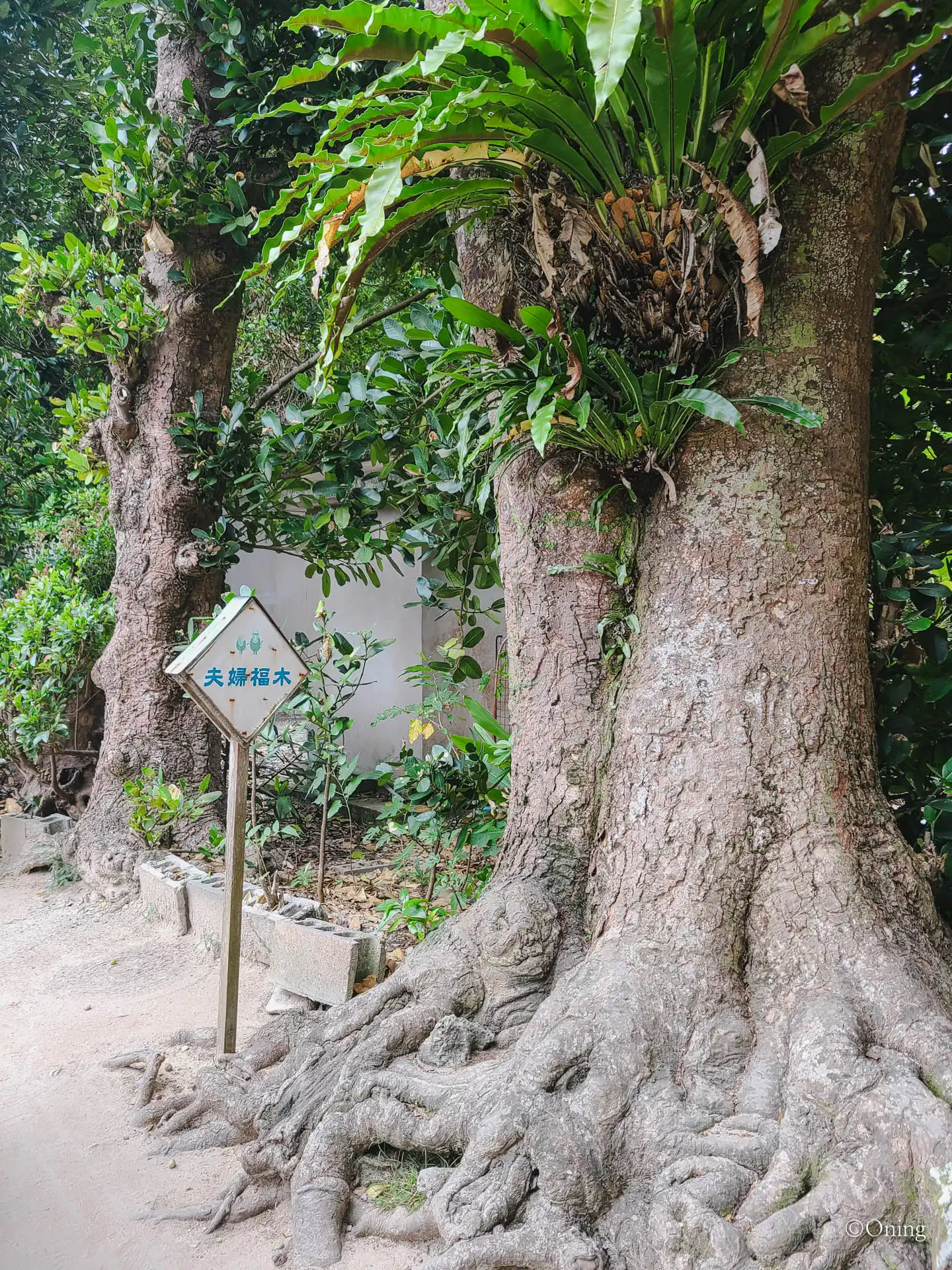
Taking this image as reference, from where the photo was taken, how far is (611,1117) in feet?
6.06

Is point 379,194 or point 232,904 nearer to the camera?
point 379,194

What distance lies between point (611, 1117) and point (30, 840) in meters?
5.31

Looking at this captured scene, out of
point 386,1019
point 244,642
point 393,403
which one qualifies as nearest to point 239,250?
point 393,403

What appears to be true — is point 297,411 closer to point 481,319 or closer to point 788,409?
point 481,319

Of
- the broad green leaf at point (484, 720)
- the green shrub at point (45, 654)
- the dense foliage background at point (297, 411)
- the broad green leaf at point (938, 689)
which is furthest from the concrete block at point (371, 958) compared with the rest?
the green shrub at point (45, 654)

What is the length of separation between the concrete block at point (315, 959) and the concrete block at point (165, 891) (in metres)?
0.98

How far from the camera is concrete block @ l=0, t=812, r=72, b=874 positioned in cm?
559

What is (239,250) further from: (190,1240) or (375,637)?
(190,1240)

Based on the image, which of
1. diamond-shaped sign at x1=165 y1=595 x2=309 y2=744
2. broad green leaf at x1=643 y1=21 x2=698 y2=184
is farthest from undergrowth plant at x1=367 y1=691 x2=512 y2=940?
broad green leaf at x1=643 y1=21 x2=698 y2=184

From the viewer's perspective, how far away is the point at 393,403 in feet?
12.2

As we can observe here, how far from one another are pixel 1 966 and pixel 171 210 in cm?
403

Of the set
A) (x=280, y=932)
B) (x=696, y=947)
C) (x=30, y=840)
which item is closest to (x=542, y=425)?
(x=696, y=947)

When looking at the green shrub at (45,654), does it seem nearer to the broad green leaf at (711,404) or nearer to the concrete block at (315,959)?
the concrete block at (315,959)

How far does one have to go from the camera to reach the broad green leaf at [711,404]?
191 cm
